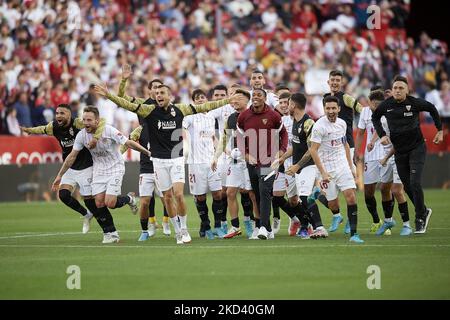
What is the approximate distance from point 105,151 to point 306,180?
344 cm

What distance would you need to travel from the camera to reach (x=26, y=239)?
61.2ft

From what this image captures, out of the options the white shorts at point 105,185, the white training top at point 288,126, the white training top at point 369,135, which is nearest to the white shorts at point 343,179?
the white training top at point 288,126

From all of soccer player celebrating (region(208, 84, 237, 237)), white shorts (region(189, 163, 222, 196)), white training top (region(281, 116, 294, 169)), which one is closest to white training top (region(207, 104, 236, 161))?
soccer player celebrating (region(208, 84, 237, 237))

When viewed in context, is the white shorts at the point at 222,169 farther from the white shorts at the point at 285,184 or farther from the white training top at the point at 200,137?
the white shorts at the point at 285,184

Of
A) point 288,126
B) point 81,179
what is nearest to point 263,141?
point 288,126

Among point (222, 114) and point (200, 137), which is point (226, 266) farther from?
point (222, 114)

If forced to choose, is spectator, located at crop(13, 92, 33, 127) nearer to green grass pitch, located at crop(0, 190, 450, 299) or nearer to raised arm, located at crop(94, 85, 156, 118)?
green grass pitch, located at crop(0, 190, 450, 299)

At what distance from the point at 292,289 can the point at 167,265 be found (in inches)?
105

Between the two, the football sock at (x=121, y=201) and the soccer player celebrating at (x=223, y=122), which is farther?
the soccer player celebrating at (x=223, y=122)

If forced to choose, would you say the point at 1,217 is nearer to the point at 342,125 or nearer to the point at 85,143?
the point at 85,143

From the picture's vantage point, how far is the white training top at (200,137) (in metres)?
19.3

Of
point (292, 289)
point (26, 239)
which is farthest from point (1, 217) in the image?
point (292, 289)

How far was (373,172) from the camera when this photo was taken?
18.8m

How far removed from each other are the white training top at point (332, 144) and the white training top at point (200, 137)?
9.29 ft
